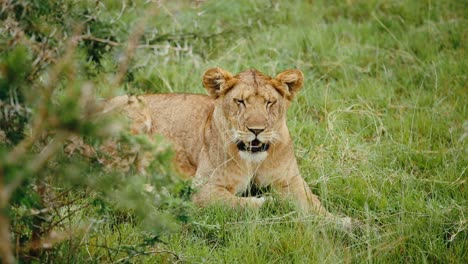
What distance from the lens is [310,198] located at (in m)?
4.81

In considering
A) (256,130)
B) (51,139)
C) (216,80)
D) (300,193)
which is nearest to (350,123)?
(300,193)

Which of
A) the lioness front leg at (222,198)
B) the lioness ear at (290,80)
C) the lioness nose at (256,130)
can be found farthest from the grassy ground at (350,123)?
the lioness nose at (256,130)

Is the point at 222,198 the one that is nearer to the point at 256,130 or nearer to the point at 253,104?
the point at 256,130

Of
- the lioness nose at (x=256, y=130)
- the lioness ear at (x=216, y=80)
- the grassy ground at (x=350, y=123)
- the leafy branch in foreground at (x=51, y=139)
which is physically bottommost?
the grassy ground at (x=350, y=123)

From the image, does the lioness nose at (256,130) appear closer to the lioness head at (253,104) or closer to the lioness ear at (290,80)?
the lioness head at (253,104)

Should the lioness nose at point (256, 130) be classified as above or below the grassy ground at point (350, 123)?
above

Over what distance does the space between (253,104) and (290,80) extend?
0.38 m

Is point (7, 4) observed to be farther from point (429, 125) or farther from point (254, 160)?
point (429, 125)

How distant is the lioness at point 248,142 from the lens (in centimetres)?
486

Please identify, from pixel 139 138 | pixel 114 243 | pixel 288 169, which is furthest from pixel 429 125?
pixel 139 138

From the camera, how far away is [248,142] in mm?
4906

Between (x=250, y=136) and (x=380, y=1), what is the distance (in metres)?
4.56

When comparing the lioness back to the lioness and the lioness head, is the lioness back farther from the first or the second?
the lioness head

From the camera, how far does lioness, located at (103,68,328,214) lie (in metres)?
4.86
